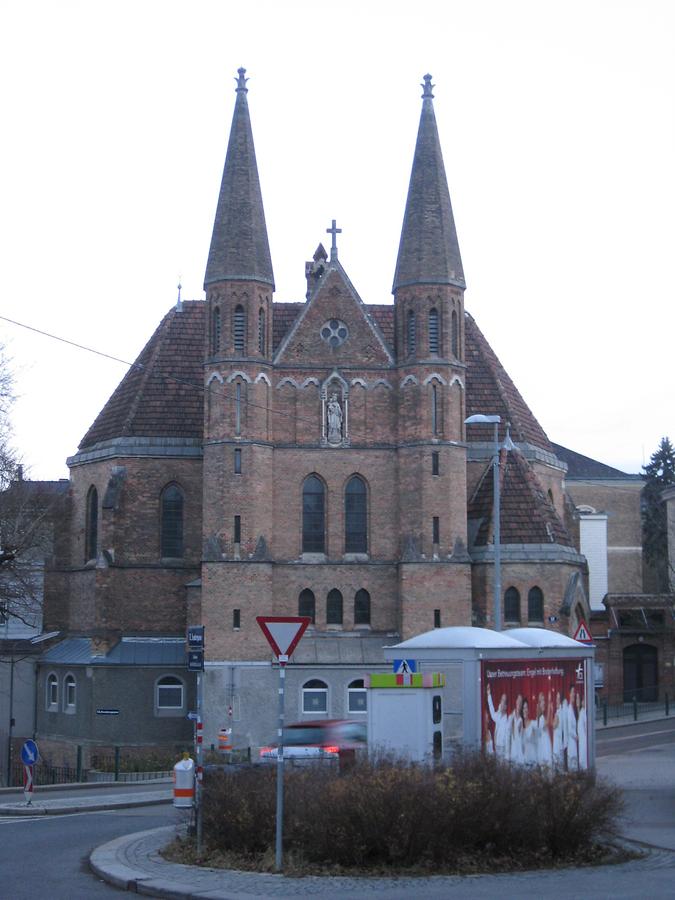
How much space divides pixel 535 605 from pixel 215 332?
14165mm

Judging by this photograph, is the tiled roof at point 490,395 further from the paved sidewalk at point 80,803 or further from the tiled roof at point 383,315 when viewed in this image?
the paved sidewalk at point 80,803

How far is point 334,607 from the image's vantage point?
45312 millimetres

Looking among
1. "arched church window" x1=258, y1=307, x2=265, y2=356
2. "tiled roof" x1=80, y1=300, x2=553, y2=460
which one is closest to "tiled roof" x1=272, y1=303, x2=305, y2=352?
"tiled roof" x1=80, y1=300, x2=553, y2=460

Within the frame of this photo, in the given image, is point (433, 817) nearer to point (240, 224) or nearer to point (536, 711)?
point (536, 711)

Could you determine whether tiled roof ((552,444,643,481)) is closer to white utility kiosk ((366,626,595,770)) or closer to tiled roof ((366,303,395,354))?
tiled roof ((366,303,395,354))

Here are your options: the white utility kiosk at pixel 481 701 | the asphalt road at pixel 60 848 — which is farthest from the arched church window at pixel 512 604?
the asphalt road at pixel 60 848

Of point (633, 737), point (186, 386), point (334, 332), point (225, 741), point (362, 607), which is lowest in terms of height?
point (633, 737)

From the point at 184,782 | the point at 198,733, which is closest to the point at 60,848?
the point at 184,782

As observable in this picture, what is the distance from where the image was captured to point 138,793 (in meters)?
30.0

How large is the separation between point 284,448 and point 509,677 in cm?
2382

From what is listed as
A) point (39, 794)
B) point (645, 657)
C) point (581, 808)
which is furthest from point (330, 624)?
point (581, 808)

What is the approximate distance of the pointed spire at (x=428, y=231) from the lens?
45.3 m

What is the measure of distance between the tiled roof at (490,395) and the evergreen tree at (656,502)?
134 ft

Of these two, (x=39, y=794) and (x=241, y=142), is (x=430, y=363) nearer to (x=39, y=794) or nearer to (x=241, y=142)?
(x=241, y=142)
